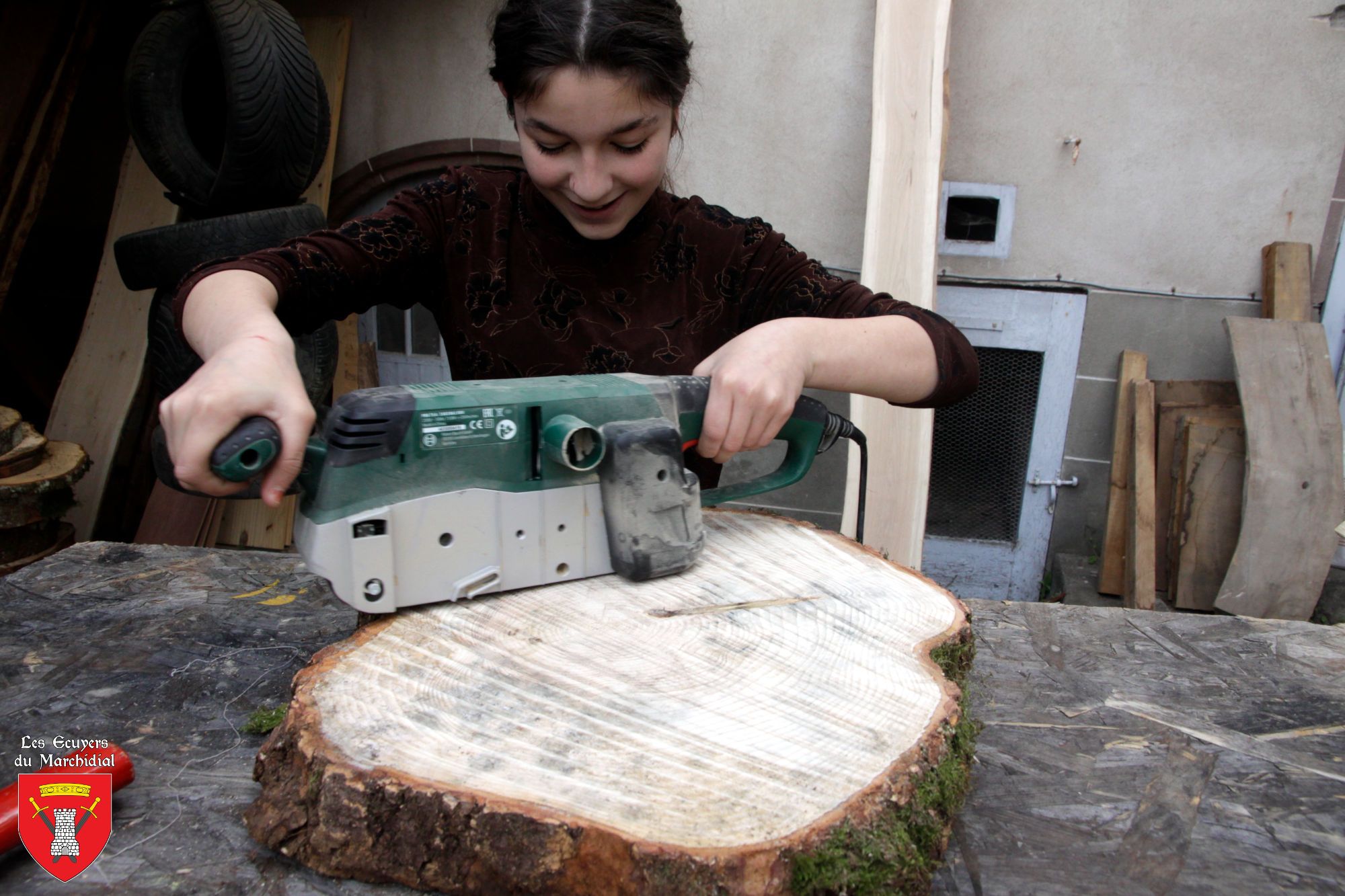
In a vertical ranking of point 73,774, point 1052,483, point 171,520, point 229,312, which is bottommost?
point 171,520

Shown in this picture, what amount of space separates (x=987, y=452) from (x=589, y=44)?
83.0 inches

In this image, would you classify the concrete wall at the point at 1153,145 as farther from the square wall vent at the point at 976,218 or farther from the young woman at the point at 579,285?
the young woman at the point at 579,285

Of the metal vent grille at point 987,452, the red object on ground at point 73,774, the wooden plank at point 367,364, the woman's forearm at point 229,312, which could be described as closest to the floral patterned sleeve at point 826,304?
the woman's forearm at point 229,312

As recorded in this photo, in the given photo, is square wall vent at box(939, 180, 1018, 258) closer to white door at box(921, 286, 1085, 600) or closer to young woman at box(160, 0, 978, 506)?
white door at box(921, 286, 1085, 600)

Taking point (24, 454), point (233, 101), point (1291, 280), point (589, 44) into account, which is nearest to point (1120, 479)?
point (1291, 280)

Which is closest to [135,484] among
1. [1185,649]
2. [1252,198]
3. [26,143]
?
[26,143]

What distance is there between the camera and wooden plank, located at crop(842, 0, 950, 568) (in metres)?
2.13

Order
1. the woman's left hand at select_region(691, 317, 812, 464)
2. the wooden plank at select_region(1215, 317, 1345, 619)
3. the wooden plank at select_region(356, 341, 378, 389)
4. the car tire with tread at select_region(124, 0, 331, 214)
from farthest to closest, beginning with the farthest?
the wooden plank at select_region(356, 341, 378, 389) → the wooden plank at select_region(1215, 317, 1345, 619) → the car tire with tread at select_region(124, 0, 331, 214) → the woman's left hand at select_region(691, 317, 812, 464)

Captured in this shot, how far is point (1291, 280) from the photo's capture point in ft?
7.63

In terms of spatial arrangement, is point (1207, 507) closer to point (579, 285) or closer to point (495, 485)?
point (579, 285)

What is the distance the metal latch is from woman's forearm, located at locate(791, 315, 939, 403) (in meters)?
1.62

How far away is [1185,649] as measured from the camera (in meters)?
1.39

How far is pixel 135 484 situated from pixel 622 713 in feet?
8.06

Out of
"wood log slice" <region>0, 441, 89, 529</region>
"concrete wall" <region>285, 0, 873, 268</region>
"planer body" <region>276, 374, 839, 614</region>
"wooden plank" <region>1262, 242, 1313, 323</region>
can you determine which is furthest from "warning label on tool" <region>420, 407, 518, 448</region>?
"wooden plank" <region>1262, 242, 1313, 323</region>
